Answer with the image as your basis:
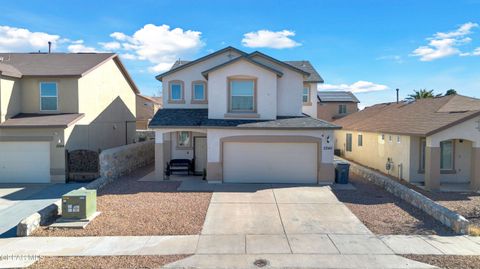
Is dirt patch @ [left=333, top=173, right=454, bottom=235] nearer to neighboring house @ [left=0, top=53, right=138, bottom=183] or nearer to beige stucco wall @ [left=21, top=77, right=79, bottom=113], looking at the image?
neighboring house @ [left=0, top=53, right=138, bottom=183]

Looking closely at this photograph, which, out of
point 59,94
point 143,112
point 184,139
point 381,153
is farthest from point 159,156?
point 143,112

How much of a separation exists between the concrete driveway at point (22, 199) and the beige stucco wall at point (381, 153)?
16616mm

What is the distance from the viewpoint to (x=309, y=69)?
22.7 meters

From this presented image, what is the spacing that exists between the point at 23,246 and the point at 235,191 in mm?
7898

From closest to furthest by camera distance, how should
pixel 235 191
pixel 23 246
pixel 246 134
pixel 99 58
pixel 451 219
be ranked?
pixel 23 246, pixel 451 219, pixel 235 191, pixel 246 134, pixel 99 58

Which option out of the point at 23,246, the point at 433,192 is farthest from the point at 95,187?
the point at 433,192

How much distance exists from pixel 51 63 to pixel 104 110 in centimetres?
404

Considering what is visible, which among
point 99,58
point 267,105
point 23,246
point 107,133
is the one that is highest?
point 99,58

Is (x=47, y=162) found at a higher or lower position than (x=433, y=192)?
higher

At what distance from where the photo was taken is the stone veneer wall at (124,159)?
1538 centimetres

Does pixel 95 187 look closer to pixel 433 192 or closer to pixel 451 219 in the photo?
pixel 451 219

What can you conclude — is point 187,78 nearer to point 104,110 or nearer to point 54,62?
point 104,110

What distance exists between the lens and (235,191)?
1362 centimetres

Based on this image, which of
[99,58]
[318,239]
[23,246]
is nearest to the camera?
[23,246]
